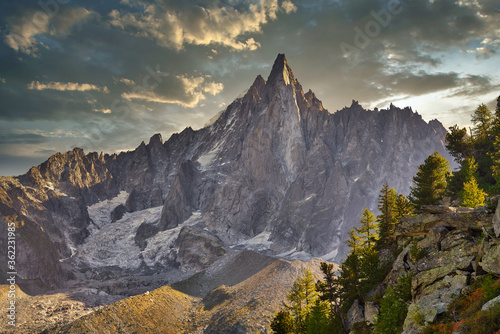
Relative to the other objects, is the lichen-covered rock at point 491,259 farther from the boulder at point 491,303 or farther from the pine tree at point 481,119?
the pine tree at point 481,119

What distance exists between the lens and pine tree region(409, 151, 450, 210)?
1778 inches

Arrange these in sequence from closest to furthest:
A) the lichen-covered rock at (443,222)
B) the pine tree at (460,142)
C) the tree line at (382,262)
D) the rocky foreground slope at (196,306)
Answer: the lichen-covered rock at (443,222) → the tree line at (382,262) → the pine tree at (460,142) → the rocky foreground slope at (196,306)

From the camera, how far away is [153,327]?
85.8m

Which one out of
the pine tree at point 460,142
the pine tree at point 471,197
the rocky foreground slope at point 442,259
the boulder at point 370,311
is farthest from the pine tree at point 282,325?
the pine tree at point 460,142

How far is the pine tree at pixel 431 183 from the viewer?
148ft

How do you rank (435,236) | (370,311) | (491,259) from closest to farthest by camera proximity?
(491,259)
(435,236)
(370,311)

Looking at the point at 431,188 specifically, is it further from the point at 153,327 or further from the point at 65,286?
the point at 65,286

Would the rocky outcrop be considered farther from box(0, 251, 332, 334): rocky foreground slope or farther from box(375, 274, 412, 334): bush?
box(0, 251, 332, 334): rocky foreground slope

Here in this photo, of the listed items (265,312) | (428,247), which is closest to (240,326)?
(265,312)

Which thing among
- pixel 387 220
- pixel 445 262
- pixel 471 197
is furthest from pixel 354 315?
pixel 471 197

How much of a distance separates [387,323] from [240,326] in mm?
62329

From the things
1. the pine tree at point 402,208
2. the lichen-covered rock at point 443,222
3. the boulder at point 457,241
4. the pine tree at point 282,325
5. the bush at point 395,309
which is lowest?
the pine tree at point 282,325

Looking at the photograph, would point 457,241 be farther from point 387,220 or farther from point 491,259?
point 387,220

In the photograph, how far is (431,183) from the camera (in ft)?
151
